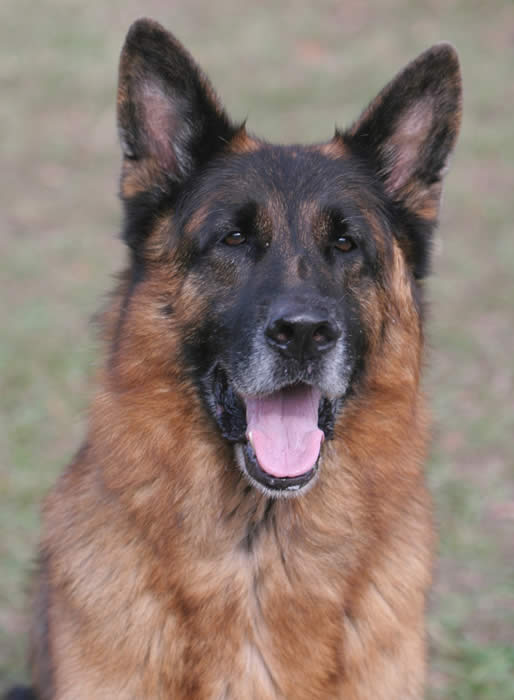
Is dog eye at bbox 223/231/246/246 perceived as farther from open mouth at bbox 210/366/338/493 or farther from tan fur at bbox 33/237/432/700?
open mouth at bbox 210/366/338/493

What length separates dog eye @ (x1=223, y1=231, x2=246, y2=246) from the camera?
11.3ft

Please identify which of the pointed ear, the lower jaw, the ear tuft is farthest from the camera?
the ear tuft

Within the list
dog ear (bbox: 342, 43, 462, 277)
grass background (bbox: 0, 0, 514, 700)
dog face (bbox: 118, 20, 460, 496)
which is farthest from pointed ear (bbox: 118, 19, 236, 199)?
grass background (bbox: 0, 0, 514, 700)

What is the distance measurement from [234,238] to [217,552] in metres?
1.17

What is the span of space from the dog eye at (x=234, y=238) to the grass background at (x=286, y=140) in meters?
0.83

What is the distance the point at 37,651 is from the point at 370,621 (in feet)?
4.63

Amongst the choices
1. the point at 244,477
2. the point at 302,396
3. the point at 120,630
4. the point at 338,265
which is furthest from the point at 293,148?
the point at 120,630

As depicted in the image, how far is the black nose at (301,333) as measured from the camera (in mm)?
3055

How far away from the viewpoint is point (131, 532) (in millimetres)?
3312

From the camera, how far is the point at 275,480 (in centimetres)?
317

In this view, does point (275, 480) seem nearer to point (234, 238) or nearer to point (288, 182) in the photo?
point (234, 238)

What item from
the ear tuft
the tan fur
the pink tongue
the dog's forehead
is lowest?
the tan fur

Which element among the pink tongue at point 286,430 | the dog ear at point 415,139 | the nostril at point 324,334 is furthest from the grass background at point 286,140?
the nostril at point 324,334

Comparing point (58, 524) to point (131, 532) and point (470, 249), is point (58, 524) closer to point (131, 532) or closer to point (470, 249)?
point (131, 532)
